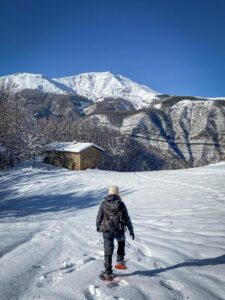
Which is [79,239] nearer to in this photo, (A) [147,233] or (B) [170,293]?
(A) [147,233]

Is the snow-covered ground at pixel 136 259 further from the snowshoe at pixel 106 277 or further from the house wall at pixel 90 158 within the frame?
the house wall at pixel 90 158

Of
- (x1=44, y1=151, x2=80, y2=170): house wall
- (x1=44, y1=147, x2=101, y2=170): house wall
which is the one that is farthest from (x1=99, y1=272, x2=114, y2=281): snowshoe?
(x1=44, y1=151, x2=80, y2=170): house wall

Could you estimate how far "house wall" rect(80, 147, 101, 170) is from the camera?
5250 centimetres

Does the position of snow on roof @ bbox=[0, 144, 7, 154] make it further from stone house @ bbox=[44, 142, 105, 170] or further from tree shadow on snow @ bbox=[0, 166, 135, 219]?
tree shadow on snow @ bbox=[0, 166, 135, 219]

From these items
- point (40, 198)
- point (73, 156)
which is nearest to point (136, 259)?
point (40, 198)

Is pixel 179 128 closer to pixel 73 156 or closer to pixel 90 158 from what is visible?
pixel 90 158

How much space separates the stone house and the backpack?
1789 inches

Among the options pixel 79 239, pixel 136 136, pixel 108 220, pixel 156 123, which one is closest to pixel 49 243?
pixel 79 239

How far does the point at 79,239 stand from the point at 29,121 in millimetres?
47974

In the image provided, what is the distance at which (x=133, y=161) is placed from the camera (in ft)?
326

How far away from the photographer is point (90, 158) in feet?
177

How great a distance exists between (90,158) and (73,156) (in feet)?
10.5

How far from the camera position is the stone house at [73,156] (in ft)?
171

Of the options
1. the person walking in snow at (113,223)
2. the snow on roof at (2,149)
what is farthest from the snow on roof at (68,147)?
the person walking in snow at (113,223)
